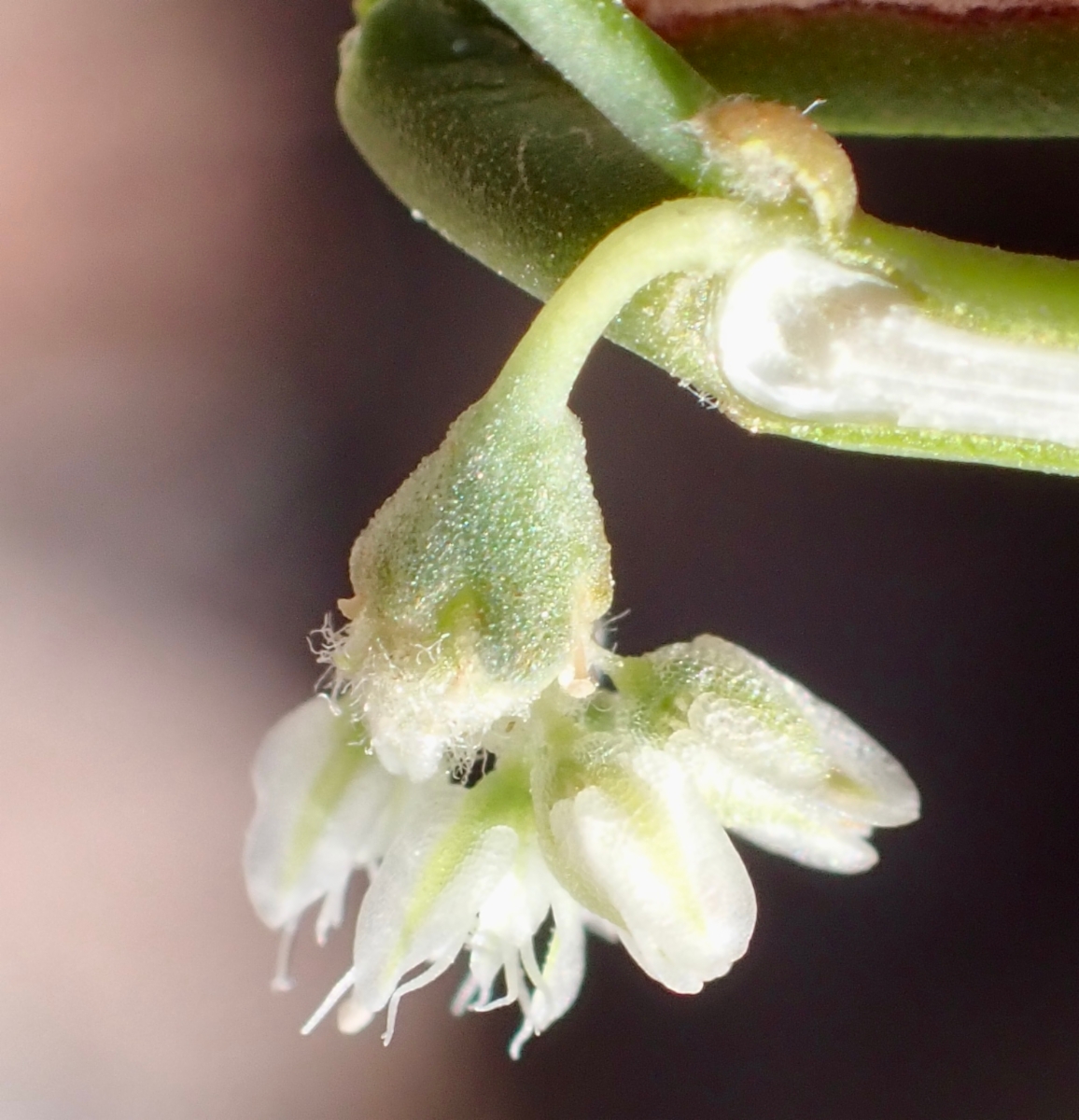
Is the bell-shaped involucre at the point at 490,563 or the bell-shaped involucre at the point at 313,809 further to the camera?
the bell-shaped involucre at the point at 313,809

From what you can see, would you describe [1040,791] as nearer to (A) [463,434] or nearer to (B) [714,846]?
(B) [714,846]

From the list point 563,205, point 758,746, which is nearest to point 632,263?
point 563,205

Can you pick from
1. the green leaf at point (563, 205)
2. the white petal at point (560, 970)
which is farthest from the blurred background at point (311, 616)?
the green leaf at point (563, 205)

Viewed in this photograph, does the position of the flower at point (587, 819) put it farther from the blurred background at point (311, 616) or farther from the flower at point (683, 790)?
the blurred background at point (311, 616)

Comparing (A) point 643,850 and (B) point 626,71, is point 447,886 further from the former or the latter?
(B) point 626,71

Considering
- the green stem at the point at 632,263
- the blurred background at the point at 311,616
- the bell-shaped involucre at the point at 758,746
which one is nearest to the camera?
the green stem at the point at 632,263

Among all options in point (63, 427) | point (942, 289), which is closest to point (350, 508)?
point (63, 427)
